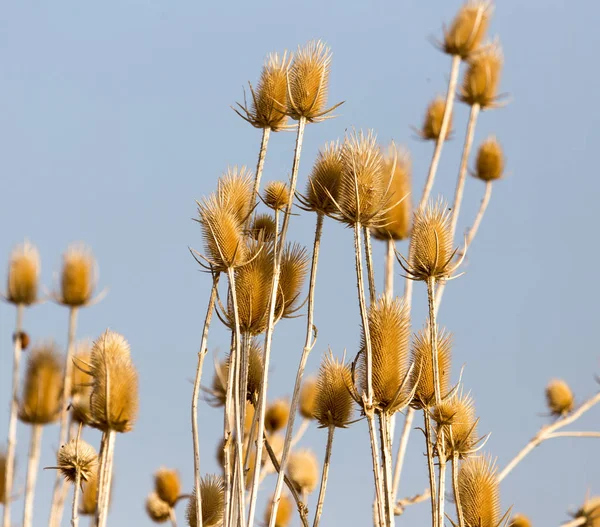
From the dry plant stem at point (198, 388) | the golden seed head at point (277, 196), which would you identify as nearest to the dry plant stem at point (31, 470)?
the dry plant stem at point (198, 388)

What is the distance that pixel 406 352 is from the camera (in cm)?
341

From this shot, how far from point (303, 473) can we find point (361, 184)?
2.30m

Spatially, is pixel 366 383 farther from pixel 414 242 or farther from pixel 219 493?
pixel 219 493

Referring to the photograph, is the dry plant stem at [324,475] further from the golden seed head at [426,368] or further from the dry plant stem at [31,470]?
the dry plant stem at [31,470]

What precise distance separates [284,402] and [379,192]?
274cm

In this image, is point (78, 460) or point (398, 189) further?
point (398, 189)

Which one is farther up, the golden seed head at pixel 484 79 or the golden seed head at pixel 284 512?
the golden seed head at pixel 484 79

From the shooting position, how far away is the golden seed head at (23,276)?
15.9ft

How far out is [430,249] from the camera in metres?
3.55

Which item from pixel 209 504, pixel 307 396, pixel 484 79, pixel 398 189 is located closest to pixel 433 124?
pixel 484 79

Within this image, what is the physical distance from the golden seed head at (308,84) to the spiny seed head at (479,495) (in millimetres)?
1623

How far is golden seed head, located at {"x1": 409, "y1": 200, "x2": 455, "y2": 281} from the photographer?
3549 mm

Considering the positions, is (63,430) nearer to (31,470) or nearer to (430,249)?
(31,470)

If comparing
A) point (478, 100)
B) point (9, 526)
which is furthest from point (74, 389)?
point (478, 100)
